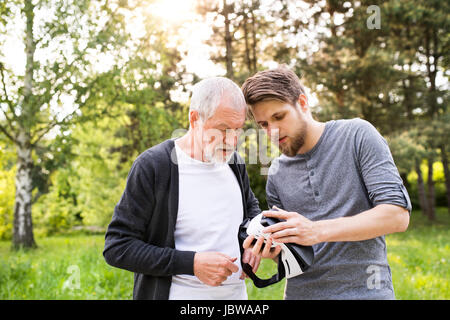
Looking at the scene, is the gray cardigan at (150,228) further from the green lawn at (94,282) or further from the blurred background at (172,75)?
the blurred background at (172,75)

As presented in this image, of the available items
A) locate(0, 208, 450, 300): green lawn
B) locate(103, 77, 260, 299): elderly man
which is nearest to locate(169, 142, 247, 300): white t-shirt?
locate(103, 77, 260, 299): elderly man

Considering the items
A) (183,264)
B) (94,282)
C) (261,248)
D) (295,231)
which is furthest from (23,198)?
(295,231)

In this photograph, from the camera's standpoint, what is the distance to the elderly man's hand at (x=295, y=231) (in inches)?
57.1

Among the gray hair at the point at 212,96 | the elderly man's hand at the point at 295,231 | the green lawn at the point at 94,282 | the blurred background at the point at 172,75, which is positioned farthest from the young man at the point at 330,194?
the blurred background at the point at 172,75

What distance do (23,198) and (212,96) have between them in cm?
1064

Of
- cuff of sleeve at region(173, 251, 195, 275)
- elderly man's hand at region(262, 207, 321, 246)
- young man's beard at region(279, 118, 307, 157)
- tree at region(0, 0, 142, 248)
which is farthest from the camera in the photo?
tree at region(0, 0, 142, 248)

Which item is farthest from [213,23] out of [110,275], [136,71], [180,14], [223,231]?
[223,231]

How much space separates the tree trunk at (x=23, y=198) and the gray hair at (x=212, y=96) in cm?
1050

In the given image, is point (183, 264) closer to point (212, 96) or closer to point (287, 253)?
point (287, 253)

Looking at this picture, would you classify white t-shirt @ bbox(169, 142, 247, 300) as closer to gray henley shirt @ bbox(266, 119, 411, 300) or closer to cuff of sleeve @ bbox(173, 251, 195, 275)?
cuff of sleeve @ bbox(173, 251, 195, 275)

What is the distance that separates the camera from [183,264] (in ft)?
5.19

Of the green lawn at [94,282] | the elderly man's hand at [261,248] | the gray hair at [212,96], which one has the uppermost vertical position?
the gray hair at [212,96]

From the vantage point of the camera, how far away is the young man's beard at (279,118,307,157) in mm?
1819
